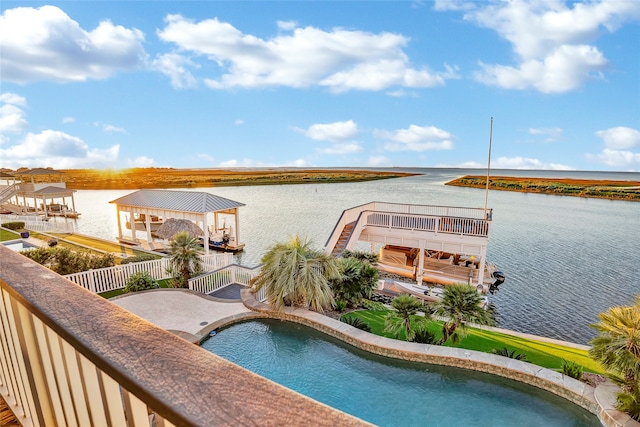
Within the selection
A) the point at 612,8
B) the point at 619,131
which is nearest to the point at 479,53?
the point at 612,8

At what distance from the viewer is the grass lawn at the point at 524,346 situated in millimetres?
8023

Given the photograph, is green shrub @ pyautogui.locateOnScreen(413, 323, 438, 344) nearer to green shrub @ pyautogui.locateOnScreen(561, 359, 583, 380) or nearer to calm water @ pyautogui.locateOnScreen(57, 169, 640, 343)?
green shrub @ pyautogui.locateOnScreen(561, 359, 583, 380)

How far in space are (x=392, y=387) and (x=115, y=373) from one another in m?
7.52

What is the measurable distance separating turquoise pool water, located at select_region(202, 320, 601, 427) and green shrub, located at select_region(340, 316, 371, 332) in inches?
38.0

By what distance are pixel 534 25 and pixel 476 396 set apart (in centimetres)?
1613

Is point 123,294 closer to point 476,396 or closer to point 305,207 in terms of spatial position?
point 476,396

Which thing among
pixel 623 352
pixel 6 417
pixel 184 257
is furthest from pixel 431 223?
pixel 6 417

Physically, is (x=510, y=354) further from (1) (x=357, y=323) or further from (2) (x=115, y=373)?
(2) (x=115, y=373)

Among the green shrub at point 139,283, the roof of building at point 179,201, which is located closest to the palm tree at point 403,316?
the green shrub at point 139,283

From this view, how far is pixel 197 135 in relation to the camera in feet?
106

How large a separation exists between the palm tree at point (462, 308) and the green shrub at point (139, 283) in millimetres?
9971

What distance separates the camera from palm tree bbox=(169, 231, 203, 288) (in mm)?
11938

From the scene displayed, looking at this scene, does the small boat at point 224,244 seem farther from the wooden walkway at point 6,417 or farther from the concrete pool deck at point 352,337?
the wooden walkway at point 6,417

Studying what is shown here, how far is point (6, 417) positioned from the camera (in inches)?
83.0
